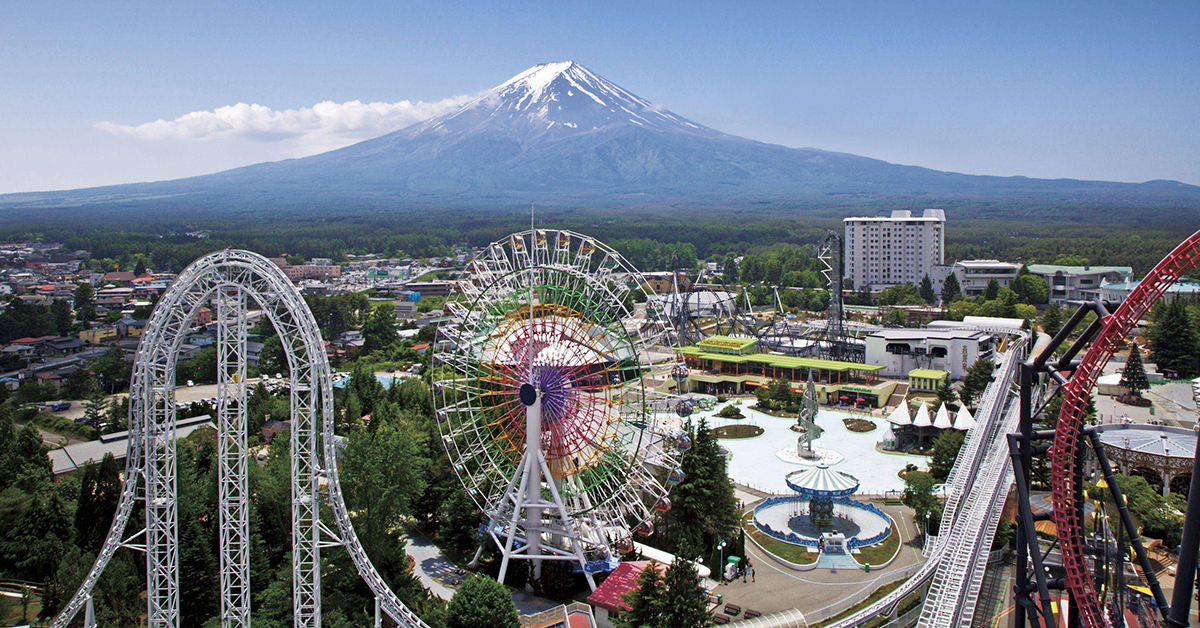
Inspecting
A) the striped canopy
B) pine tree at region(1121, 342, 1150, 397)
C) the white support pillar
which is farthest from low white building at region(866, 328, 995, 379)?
the white support pillar

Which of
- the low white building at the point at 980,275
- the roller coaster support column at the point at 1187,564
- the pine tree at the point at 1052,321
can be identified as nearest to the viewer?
the roller coaster support column at the point at 1187,564

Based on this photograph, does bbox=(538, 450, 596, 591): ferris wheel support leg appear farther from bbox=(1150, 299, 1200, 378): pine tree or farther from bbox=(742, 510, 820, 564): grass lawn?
bbox=(1150, 299, 1200, 378): pine tree

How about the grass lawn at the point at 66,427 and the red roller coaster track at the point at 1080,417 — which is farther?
the grass lawn at the point at 66,427

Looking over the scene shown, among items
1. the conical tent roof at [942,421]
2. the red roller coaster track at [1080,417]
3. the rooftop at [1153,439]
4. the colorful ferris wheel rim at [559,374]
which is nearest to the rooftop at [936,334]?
the conical tent roof at [942,421]

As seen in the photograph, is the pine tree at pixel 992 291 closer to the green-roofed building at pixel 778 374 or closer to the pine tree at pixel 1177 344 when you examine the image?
the pine tree at pixel 1177 344

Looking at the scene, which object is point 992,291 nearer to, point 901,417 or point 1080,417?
point 901,417

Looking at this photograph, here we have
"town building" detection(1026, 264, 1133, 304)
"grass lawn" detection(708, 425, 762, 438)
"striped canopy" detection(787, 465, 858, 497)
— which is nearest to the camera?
"striped canopy" detection(787, 465, 858, 497)
